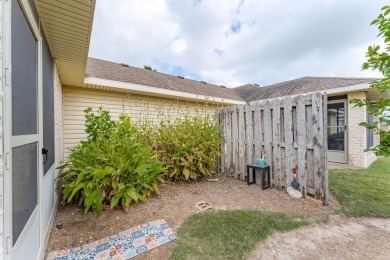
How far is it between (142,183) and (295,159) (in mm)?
2912

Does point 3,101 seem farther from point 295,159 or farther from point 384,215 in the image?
point 384,215

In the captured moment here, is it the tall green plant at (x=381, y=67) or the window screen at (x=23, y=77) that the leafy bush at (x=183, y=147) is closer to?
the window screen at (x=23, y=77)

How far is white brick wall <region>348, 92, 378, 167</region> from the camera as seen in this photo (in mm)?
6195

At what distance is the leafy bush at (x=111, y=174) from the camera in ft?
8.75

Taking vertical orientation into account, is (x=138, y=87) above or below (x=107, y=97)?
above

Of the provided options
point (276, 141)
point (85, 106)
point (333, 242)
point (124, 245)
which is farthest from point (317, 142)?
point (85, 106)

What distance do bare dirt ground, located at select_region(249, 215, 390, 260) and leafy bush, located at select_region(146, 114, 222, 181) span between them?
225cm

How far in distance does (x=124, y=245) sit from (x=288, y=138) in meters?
3.27

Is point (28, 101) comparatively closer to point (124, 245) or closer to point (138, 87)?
point (124, 245)

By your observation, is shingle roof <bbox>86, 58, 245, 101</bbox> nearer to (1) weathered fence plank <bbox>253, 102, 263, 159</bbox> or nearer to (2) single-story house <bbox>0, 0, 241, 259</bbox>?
(2) single-story house <bbox>0, 0, 241, 259</bbox>

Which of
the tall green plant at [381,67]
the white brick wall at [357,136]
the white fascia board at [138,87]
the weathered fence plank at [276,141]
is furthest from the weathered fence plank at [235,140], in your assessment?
the white brick wall at [357,136]

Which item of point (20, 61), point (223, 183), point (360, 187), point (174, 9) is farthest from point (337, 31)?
point (20, 61)

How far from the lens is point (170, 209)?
2875mm

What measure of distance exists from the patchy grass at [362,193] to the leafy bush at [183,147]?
8.70ft
